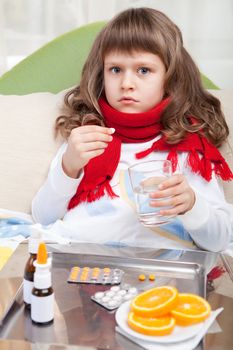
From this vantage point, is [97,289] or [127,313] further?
[97,289]

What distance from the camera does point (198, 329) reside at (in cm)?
77

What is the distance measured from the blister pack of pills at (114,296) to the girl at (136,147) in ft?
0.99

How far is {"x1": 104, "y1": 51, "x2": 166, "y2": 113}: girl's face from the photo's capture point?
1.27 metres

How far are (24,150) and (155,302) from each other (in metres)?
0.77

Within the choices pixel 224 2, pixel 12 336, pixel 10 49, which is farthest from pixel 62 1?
pixel 12 336

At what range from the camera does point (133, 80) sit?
1.26 m

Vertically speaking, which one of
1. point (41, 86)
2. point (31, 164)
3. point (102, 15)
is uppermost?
point (102, 15)

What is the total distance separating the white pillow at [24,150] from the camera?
4.75 feet

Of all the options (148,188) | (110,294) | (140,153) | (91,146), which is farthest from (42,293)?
(140,153)

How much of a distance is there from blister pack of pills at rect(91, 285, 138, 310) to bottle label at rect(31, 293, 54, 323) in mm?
92

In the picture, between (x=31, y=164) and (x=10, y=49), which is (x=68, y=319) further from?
(x=10, y=49)

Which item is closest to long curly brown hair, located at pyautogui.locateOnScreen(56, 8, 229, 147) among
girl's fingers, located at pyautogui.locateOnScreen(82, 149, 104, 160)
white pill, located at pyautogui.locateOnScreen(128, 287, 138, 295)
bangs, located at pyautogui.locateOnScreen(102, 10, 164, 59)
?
bangs, located at pyautogui.locateOnScreen(102, 10, 164, 59)

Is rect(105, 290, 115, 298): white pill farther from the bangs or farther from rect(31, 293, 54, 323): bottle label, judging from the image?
the bangs

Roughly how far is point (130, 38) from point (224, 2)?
566mm
